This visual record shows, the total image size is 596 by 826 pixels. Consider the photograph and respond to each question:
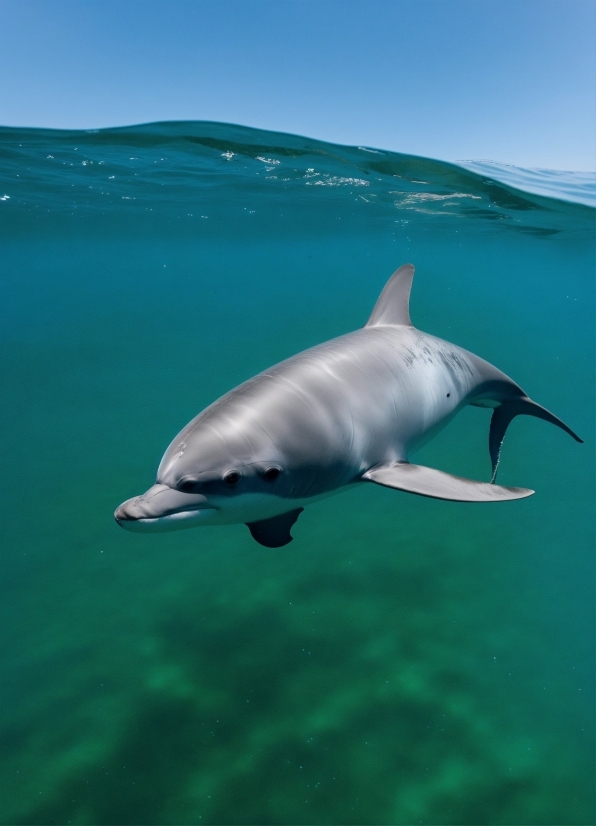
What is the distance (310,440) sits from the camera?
3504 mm

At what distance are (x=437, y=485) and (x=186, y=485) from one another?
1724mm

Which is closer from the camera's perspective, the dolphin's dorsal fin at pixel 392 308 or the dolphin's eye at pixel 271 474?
the dolphin's eye at pixel 271 474

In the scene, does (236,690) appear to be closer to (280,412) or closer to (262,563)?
(262,563)

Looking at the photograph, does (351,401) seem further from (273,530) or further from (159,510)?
(159,510)

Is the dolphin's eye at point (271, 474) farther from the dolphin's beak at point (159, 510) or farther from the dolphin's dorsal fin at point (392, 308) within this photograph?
the dolphin's dorsal fin at point (392, 308)

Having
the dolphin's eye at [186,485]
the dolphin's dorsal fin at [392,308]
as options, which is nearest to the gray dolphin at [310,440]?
the dolphin's eye at [186,485]

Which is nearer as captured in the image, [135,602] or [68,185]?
[135,602]

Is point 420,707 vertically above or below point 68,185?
below

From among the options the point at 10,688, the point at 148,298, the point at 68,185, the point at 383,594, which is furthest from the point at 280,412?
the point at 148,298

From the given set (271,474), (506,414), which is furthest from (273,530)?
(506,414)

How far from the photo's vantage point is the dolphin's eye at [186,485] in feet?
9.75

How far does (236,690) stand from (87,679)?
1.79 m

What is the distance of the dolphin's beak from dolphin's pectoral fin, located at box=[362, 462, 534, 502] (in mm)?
1367

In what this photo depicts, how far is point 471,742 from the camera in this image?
16.5 ft
